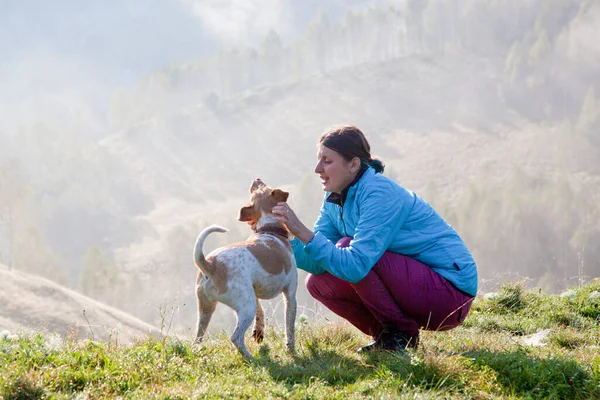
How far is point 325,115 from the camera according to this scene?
14412 centimetres

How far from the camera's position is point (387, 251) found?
5.44 metres

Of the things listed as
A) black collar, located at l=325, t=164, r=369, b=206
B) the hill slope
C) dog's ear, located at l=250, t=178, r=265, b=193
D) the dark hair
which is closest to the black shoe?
black collar, located at l=325, t=164, r=369, b=206

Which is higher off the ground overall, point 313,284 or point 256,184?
point 256,184

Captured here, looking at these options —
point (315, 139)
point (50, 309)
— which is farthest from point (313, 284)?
point (315, 139)

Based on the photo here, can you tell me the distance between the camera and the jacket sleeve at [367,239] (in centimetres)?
502

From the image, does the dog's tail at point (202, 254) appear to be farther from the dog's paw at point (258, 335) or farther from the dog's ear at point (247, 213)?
the dog's paw at point (258, 335)

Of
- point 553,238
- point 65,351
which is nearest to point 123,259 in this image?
point 553,238

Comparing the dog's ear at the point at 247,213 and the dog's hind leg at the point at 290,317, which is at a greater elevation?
the dog's ear at the point at 247,213

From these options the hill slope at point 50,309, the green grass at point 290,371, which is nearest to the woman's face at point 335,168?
the green grass at point 290,371

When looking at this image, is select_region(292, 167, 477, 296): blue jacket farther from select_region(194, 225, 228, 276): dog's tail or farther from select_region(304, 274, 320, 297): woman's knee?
select_region(194, 225, 228, 276): dog's tail

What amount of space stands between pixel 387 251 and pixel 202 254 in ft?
5.90

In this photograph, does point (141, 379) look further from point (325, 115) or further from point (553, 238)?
point (325, 115)

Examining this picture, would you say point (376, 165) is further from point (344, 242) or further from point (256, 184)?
point (256, 184)

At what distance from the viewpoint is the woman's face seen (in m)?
5.44
